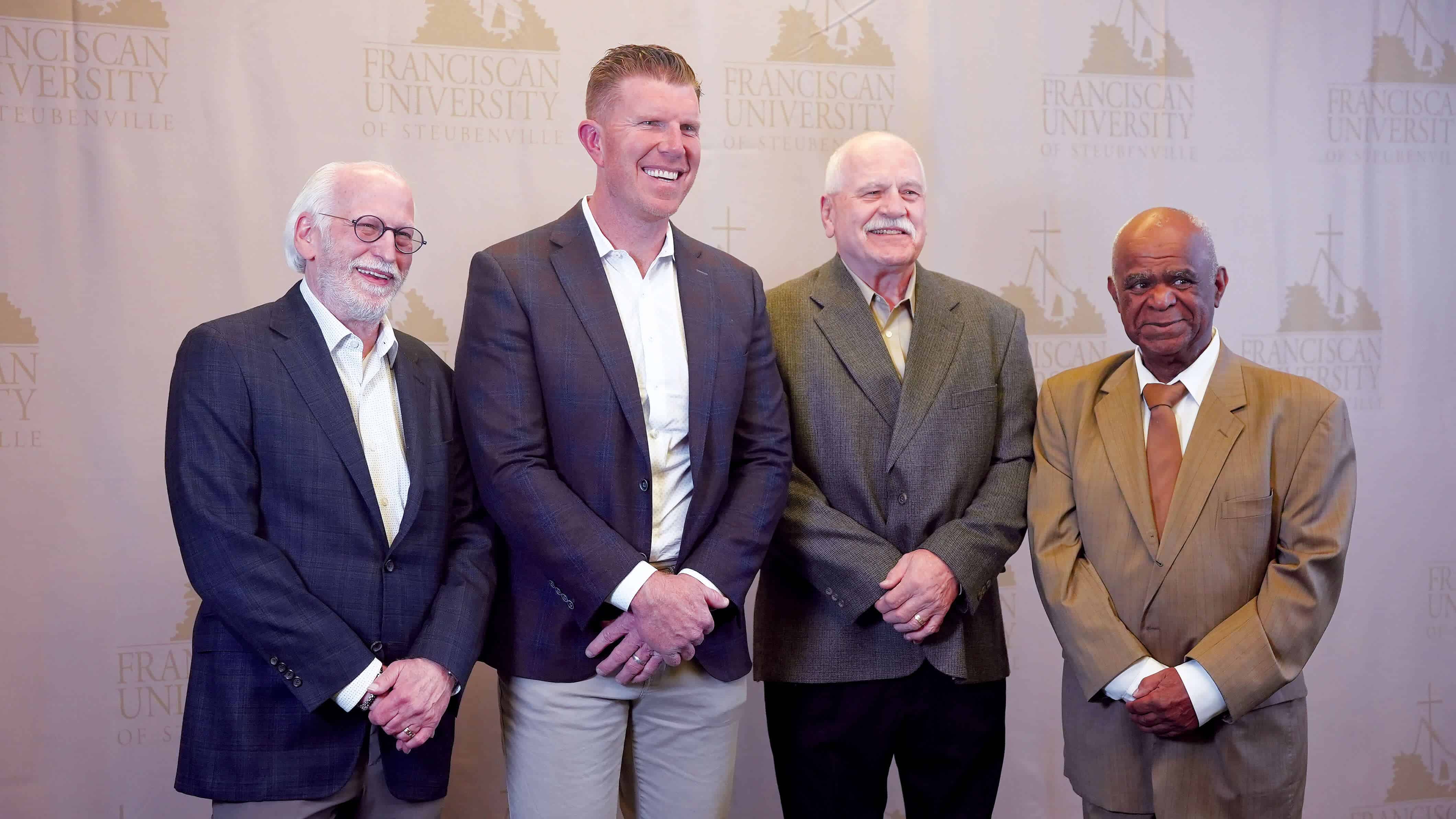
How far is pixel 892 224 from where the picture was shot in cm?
270

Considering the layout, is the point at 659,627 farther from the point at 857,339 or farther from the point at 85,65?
the point at 85,65

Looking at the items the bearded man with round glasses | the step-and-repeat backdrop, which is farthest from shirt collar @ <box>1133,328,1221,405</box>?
the bearded man with round glasses

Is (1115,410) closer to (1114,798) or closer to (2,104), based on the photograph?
(1114,798)

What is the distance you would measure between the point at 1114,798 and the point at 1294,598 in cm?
55

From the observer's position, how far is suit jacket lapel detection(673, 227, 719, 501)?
2.39 meters

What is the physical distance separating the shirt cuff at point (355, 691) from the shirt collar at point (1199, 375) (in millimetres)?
1697

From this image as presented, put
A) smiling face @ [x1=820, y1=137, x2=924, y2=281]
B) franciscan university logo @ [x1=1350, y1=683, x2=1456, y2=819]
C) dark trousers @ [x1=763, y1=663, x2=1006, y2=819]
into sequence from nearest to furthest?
dark trousers @ [x1=763, y1=663, x2=1006, y2=819]
smiling face @ [x1=820, y1=137, x2=924, y2=281]
franciscan university logo @ [x1=1350, y1=683, x2=1456, y2=819]

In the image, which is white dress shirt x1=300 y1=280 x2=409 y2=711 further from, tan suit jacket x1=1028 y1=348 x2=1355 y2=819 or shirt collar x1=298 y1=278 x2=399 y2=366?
tan suit jacket x1=1028 y1=348 x2=1355 y2=819

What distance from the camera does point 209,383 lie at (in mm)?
2205

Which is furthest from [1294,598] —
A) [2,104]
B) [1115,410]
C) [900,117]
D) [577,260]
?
[2,104]

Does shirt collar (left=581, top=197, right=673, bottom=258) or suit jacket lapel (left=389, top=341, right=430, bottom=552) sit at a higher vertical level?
shirt collar (left=581, top=197, right=673, bottom=258)

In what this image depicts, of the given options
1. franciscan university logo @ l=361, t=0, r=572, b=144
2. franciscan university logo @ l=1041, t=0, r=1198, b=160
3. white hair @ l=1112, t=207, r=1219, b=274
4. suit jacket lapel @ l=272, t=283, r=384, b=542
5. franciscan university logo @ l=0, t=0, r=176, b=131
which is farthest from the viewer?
franciscan university logo @ l=1041, t=0, r=1198, b=160

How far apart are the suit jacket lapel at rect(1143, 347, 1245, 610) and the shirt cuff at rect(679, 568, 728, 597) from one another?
2.90 ft

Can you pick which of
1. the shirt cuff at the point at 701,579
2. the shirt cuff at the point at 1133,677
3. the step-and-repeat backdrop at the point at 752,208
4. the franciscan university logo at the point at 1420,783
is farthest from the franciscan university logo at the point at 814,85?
the franciscan university logo at the point at 1420,783
